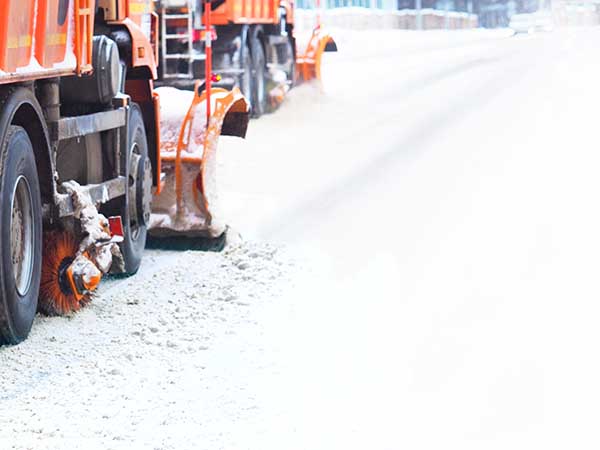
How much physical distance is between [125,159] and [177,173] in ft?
Answer: 3.16

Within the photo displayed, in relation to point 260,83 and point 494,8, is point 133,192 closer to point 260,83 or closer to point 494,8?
point 260,83

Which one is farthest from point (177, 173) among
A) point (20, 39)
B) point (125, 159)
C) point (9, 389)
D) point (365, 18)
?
point (365, 18)

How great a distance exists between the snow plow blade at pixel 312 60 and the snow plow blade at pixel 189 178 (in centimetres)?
1202

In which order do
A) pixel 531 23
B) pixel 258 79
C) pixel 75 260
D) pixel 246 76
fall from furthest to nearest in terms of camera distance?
1. pixel 531 23
2. pixel 258 79
3. pixel 246 76
4. pixel 75 260

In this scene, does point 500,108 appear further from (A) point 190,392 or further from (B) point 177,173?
(A) point 190,392

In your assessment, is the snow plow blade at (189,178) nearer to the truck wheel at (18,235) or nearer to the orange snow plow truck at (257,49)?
the truck wheel at (18,235)

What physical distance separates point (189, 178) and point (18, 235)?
2.63 meters

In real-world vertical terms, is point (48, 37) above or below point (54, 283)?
above

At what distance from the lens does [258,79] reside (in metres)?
18.5

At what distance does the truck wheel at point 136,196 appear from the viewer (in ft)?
26.8

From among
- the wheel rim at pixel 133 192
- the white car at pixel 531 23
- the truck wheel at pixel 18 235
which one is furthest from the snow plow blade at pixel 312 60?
the white car at pixel 531 23

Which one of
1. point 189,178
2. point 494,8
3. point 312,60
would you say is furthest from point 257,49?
point 494,8

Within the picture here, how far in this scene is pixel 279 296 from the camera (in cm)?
749

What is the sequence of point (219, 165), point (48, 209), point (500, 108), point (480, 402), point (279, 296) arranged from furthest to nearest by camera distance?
point (500, 108), point (219, 165), point (279, 296), point (48, 209), point (480, 402)
